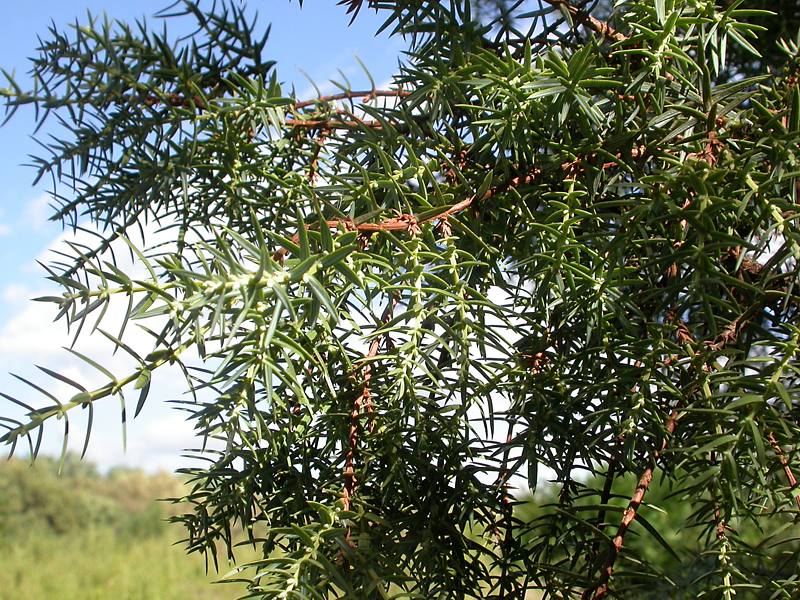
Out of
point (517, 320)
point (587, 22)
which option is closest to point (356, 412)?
point (517, 320)

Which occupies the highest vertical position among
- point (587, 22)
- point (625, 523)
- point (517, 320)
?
point (587, 22)

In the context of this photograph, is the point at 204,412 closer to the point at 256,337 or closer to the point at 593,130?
the point at 256,337

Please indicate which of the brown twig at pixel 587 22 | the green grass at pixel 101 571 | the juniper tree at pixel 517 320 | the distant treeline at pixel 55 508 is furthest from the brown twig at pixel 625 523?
the distant treeline at pixel 55 508

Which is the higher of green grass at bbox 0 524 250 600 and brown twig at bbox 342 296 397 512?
brown twig at bbox 342 296 397 512

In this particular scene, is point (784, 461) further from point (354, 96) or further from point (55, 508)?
point (55, 508)

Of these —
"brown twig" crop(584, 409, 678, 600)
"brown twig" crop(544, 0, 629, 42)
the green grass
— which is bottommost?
the green grass

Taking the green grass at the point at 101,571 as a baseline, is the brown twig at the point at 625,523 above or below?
above

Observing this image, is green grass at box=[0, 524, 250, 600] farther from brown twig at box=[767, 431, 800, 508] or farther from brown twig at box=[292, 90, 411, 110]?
brown twig at box=[767, 431, 800, 508]

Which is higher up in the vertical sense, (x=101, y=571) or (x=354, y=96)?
(x=354, y=96)

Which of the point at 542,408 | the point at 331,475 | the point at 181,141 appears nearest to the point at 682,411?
the point at 542,408

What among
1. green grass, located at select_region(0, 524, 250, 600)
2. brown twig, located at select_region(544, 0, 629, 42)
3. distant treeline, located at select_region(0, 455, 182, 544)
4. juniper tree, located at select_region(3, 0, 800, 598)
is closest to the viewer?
juniper tree, located at select_region(3, 0, 800, 598)

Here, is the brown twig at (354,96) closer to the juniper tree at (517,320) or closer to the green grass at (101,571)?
the juniper tree at (517,320)

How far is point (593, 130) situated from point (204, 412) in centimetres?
28

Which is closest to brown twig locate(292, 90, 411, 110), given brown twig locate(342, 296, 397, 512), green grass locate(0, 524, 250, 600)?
brown twig locate(342, 296, 397, 512)
